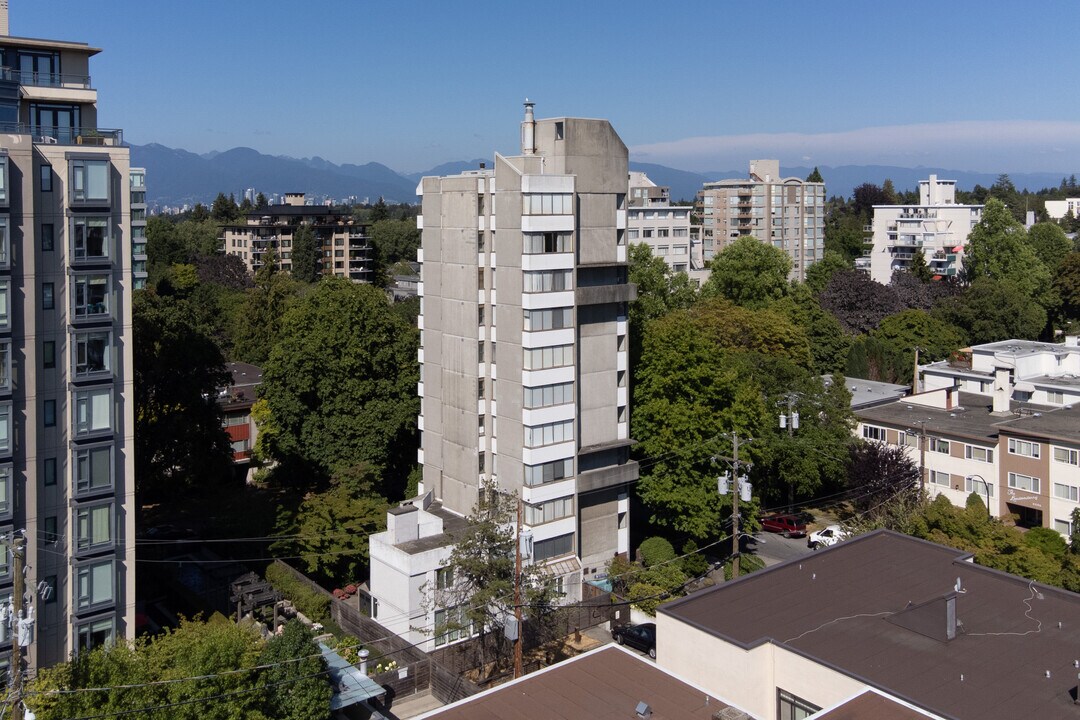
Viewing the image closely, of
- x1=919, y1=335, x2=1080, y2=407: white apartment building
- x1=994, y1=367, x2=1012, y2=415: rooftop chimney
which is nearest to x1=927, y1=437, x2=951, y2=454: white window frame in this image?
x1=994, y1=367, x2=1012, y2=415: rooftop chimney

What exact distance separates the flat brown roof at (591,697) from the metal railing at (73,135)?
20.1 metres

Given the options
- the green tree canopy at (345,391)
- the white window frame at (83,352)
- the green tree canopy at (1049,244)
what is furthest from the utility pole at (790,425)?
the green tree canopy at (1049,244)

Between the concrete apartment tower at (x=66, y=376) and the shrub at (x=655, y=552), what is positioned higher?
the concrete apartment tower at (x=66, y=376)

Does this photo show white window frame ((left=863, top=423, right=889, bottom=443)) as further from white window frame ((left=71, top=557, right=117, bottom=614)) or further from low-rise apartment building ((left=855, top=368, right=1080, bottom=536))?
white window frame ((left=71, top=557, right=117, bottom=614))

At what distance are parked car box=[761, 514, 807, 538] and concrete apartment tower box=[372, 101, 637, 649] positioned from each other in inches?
347

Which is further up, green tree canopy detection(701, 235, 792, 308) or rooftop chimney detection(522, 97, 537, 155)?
rooftop chimney detection(522, 97, 537, 155)

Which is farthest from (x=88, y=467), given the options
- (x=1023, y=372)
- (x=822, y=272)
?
(x=822, y=272)

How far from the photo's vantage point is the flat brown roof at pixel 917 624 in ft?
66.4

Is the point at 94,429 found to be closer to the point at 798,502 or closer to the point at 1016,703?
the point at 1016,703

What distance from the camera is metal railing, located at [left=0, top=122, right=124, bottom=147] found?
29328 mm

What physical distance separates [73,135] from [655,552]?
2499 cm

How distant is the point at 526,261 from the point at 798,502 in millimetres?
19758

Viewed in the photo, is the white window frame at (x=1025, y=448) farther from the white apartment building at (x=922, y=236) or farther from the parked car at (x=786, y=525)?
the white apartment building at (x=922, y=236)

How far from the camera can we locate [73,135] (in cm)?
3033
